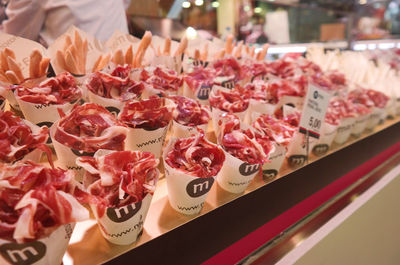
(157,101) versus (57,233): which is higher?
(157,101)

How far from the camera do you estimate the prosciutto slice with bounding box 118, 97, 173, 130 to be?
3.68 feet

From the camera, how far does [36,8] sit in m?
2.07

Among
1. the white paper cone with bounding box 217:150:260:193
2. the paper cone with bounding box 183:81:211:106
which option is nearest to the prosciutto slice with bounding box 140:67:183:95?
the paper cone with bounding box 183:81:211:106

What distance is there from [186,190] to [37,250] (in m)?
0.45

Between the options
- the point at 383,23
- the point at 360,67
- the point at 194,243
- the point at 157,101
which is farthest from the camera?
the point at 383,23

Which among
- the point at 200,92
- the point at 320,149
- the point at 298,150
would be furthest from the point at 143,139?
the point at 320,149

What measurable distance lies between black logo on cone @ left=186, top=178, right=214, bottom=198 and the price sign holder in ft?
2.01

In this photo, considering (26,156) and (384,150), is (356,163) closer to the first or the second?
(384,150)

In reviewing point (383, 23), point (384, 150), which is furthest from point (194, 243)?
point (383, 23)

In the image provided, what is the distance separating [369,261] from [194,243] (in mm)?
1363

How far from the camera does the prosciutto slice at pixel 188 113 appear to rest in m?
1.30

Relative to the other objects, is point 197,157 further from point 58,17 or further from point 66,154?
point 58,17

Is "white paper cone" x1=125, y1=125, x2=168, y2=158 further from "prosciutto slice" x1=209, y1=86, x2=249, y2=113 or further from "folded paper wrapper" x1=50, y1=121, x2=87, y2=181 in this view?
"prosciutto slice" x1=209, y1=86, x2=249, y2=113

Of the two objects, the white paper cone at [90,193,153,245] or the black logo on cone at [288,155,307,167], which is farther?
the black logo on cone at [288,155,307,167]
